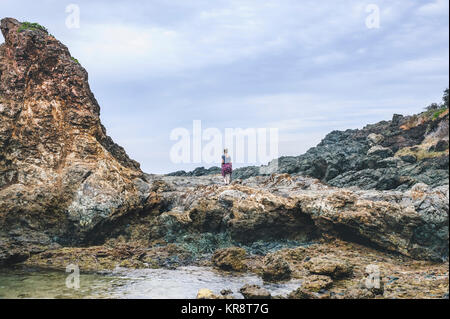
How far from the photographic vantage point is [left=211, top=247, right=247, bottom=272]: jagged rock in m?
17.1

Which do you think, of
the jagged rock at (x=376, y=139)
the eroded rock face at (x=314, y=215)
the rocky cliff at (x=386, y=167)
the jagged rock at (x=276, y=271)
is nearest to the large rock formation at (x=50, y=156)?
the eroded rock face at (x=314, y=215)

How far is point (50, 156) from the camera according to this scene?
2172 centimetres

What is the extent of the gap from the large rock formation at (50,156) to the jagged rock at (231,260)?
692cm

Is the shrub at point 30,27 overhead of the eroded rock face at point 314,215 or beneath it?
overhead

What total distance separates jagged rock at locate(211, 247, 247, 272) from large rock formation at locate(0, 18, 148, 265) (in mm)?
6924

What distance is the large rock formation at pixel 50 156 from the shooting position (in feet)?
Result: 65.0

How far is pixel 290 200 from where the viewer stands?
20391mm

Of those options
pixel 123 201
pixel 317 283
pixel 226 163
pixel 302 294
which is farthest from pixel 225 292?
pixel 226 163

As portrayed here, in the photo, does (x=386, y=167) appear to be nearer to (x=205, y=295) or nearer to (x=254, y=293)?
(x=254, y=293)

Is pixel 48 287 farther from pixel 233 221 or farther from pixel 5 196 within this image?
pixel 233 221

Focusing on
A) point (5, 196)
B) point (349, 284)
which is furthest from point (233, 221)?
point (5, 196)

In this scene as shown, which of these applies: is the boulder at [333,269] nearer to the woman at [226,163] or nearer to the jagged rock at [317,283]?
the jagged rock at [317,283]

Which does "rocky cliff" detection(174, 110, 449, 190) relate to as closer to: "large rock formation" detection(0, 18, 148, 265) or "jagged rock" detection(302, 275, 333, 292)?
"jagged rock" detection(302, 275, 333, 292)

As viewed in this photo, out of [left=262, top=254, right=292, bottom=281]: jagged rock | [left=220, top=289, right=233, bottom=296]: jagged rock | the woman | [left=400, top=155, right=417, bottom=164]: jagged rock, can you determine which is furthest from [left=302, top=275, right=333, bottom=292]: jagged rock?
[left=400, top=155, right=417, bottom=164]: jagged rock
